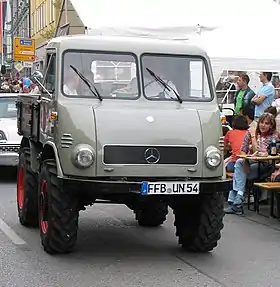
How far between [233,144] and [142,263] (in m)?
4.42

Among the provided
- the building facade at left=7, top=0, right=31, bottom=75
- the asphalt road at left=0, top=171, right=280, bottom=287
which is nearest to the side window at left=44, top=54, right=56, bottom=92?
the asphalt road at left=0, top=171, right=280, bottom=287

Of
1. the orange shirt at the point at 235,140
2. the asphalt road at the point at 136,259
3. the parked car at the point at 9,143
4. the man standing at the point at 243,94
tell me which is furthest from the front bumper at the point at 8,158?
the man standing at the point at 243,94

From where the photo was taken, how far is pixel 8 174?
49.2ft

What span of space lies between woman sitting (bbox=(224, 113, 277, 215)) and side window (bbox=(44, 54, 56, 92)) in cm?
368

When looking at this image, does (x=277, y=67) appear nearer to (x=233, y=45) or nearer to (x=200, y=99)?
(x=233, y=45)

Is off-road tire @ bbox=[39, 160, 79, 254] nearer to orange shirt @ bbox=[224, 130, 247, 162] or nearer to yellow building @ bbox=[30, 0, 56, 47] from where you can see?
orange shirt @ bbox=[224, 130, 247, 162]

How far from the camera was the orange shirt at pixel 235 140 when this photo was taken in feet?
37.0

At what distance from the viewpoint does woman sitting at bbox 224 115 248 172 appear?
11.3m

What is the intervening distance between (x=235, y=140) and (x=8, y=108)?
583 cm

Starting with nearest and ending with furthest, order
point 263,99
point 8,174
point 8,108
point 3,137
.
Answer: point 3,137 < point 263,99 < point 8,174 < point 8,108

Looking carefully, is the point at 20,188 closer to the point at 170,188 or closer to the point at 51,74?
the point at 51,74

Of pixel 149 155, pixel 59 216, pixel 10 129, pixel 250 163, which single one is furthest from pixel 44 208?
pixel 10 129

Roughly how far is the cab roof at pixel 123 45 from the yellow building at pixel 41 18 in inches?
1435

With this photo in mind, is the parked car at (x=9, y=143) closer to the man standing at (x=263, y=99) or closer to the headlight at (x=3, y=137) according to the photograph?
the headlight at (x=3, y=137)
